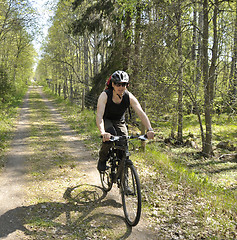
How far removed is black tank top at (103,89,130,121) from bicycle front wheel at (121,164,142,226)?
3.03ft

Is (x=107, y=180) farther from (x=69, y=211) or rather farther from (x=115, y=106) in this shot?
(x=115, y=106)

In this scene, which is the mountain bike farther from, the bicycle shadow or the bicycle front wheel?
the bicycle shadow

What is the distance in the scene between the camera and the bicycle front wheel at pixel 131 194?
3354 mm

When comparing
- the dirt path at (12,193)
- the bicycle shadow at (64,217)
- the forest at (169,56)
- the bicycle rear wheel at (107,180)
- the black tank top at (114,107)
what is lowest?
the bicycle shadow at (64,217)

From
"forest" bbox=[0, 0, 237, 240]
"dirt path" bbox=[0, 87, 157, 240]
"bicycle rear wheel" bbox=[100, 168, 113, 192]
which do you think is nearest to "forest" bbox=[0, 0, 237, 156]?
"forest" bbox=[0, 0, 237, 240]

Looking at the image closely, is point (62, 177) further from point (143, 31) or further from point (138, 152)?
point (143, 31)

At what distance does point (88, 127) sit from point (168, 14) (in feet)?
21.0

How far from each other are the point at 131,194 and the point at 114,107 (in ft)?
4.77

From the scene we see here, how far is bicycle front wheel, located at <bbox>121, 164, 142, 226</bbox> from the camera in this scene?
3.35 m

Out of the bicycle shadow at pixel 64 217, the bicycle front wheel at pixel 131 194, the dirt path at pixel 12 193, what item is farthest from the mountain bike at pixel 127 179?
the dirt path at pixel 12 193

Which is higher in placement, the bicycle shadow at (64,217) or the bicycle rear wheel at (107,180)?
the bicycle rear wheel at (107,180)

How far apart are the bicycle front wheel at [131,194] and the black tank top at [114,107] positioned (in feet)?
3.03

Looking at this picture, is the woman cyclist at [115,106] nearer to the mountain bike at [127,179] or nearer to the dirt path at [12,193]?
the mountain bike at [127,179]

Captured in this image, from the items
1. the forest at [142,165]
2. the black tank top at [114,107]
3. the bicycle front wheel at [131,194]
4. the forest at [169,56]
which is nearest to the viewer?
the bicycle front wheel at [131,194]
